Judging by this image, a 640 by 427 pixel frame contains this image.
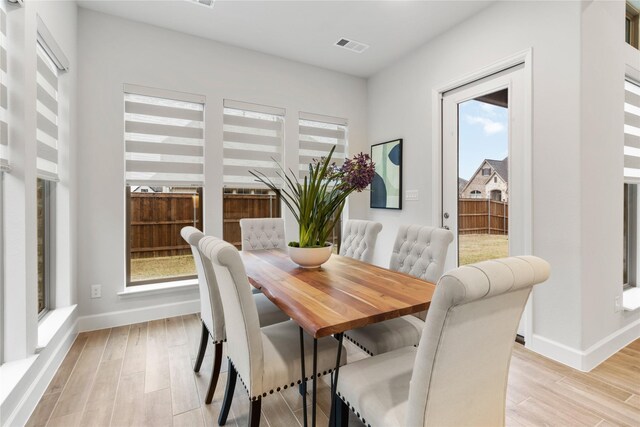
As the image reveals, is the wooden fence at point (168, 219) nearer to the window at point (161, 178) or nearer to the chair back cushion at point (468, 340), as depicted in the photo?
the window at point (161, 178)

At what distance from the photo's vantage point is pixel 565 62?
2.26 metres

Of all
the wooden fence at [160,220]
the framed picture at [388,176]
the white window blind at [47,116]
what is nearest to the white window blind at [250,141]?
the wooden fence at [160,220]

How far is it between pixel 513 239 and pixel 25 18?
3.68m

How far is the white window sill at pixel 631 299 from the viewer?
101 inches

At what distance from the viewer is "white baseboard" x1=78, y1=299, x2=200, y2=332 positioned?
2852mm

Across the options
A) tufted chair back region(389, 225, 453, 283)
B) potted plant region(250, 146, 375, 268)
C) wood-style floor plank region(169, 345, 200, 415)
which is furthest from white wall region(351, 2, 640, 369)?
wood-style floor plank region(169, 345, 200, 415)

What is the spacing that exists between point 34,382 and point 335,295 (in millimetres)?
1838

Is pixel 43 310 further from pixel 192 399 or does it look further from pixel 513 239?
pixel 513 239

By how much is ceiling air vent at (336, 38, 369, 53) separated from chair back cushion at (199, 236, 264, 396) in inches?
115

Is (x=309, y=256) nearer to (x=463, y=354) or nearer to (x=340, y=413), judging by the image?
(x=340, y=413)

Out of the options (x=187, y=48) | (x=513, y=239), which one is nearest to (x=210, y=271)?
(x=513, y=239)

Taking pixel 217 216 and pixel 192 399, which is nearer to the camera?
pixel 192 399

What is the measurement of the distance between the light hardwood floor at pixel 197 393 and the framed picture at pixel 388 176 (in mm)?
1992

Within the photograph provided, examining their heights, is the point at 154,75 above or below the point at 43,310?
above
